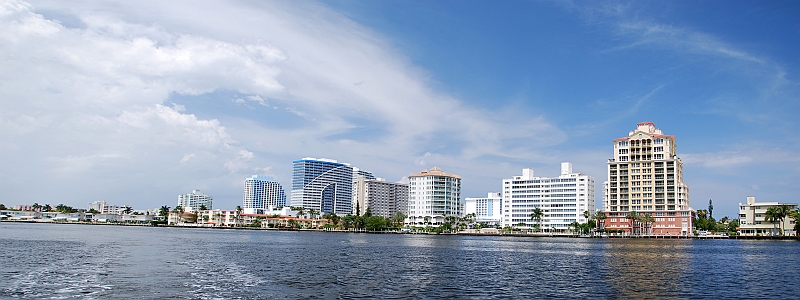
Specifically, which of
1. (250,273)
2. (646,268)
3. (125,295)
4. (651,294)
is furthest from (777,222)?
(125,295)

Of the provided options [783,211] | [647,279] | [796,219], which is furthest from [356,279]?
[783,211]

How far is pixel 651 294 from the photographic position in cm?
4288

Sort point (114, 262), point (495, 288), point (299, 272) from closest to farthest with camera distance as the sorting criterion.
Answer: point (495, 288) → point (299, 272) → point (114, 262)

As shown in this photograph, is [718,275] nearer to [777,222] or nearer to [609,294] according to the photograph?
[609,294]

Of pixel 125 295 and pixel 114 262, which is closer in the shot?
pixel 125 295

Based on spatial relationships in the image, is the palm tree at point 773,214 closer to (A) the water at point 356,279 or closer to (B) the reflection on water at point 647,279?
(A) the water at point 356,279

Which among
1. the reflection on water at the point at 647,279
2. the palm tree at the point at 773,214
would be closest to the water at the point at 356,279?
the reflection on water at the point at 647,279

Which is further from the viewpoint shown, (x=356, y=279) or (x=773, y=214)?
(x=773, y=214)

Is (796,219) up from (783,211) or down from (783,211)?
down

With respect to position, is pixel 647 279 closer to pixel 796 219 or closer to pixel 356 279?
pixel 356 279

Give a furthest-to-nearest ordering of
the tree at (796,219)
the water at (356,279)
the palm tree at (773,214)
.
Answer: the palm tree at (773,214) → the tree at (796,219) → the water at (356,279)

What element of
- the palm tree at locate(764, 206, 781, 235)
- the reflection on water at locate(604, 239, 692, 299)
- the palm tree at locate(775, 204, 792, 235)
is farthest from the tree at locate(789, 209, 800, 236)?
the reflection on water at locate(604, 239, 692, 299)

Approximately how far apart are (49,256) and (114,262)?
12551mm

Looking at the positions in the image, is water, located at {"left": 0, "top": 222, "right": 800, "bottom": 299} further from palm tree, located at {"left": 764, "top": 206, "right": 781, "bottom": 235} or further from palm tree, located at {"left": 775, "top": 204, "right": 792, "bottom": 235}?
palm tree, located at {"left": 775, "top": 204, "right": 792, "bottom": 235}
